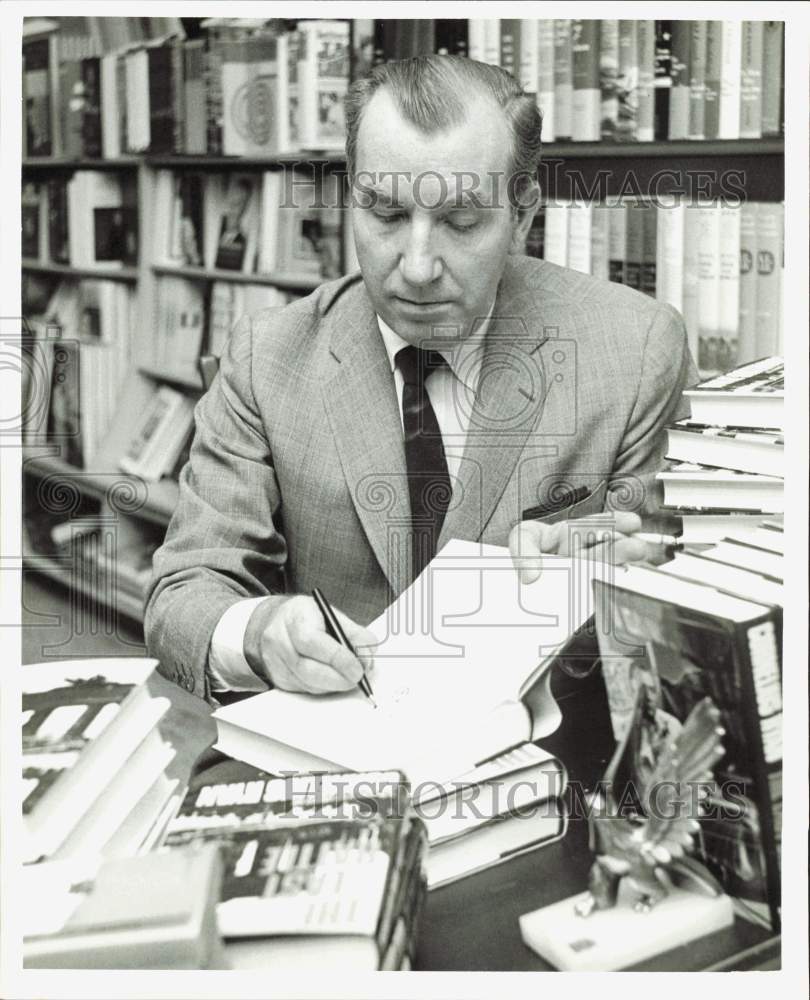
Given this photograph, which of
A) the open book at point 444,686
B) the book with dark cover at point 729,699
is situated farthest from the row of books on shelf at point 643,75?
the book with dark cover at point 729,699

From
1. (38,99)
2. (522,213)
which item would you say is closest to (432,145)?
(522,213)

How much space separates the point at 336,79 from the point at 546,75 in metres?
0.55

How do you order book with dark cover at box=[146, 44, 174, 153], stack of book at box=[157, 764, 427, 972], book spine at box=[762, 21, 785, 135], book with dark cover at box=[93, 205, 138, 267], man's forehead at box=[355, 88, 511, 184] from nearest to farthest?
1. stack of book at box=[157, 764, 427, 972]
2. man's forehead at box=[355, 88, 511, 184]
3. book spine at box=[762, 21, 785, 135]
4. book with dark cover at box=[146, 44, 174, 153]
5. book with dark cover at box=[93, 205, 138, 267]

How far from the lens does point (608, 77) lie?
69.9 inches

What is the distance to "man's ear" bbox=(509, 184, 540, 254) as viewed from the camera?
135cm

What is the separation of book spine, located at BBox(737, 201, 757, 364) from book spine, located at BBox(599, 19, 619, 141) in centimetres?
26

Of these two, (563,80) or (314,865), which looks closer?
(314,865)

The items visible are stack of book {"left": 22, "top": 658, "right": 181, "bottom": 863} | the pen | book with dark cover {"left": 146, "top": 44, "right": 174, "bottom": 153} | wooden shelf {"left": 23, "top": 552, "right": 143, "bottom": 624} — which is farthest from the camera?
wooden shelf {"left": 23, "top": 552, "right": 143, "bottom": 624}

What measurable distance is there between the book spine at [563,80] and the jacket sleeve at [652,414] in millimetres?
537

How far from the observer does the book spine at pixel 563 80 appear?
177 cm

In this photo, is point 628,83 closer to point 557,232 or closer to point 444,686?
point 557,232

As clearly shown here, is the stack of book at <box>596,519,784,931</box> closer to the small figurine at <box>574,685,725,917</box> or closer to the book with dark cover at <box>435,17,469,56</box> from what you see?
the small figurine at <box>574,685,725,917</box>

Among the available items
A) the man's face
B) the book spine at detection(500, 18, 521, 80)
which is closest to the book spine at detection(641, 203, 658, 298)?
the book spine at detection(500, 18, 521, 80)

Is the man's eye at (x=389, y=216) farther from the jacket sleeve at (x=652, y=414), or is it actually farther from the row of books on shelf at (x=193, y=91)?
the row of books on shelf at (x=193, y=91)
